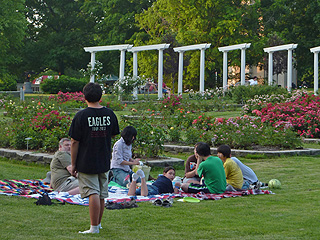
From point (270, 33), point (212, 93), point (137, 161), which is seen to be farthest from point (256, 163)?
point (270, 33)

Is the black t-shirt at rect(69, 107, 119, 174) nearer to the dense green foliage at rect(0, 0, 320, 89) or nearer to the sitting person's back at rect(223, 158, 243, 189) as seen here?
the sitting person's back at rect(223, 158, 243, 189)

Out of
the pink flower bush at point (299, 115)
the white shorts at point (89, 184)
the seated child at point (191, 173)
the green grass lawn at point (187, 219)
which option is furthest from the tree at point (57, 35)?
the white shorts at point (89, 184)

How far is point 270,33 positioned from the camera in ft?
140

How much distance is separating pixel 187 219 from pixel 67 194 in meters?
2.17

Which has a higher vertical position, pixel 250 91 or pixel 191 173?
pixel 250 91

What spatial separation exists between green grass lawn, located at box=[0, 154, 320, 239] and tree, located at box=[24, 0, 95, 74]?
135ft

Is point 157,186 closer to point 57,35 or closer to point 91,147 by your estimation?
point 91,147

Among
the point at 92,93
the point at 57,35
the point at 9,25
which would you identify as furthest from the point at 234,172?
the point at 57,35

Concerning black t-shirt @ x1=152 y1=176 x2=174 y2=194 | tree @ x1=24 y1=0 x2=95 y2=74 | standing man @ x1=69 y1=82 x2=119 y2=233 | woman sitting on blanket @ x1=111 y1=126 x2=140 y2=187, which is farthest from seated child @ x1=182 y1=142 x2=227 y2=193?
tree @ x1=24 y1=0 x2=95 y2=74

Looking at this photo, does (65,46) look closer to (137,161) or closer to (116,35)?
(116,35)

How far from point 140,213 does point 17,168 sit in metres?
4.66

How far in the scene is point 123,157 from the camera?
844 centimetres

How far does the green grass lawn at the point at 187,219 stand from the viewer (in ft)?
17.9

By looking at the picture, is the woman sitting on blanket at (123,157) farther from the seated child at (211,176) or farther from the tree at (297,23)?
the tree at (297,23)
